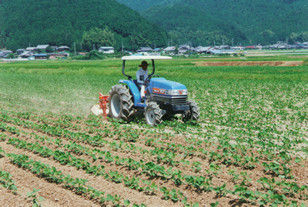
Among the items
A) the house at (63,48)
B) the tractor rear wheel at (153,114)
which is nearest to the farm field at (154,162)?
the tractor rear wheel at (153,114)

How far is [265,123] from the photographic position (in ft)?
40.3

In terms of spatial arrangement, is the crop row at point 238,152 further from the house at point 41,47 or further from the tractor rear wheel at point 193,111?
the house at point 41,47

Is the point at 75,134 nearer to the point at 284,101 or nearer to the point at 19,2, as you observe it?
the point at 284,101

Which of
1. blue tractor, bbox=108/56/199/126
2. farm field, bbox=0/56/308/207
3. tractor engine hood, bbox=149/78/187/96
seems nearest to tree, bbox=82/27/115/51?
farm field, bbox=0/56/308/207

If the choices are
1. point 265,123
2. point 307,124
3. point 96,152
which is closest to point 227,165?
point 96,152

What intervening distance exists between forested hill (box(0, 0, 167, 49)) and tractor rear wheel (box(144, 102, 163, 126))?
139m

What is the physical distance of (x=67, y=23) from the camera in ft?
504

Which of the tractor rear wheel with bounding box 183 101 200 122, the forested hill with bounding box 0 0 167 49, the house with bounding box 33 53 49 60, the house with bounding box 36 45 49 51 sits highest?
the forested hill with bounding box 0 0 167 49

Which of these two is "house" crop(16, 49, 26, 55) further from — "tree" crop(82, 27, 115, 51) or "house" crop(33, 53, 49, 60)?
"house" crop(33, 53, 49, 60)

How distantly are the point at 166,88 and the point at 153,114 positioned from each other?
897mm

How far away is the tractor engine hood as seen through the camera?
1091 cm

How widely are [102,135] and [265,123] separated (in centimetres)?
558

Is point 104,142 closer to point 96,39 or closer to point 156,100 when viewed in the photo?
point 156,100

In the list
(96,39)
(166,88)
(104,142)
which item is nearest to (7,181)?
(104,142)
